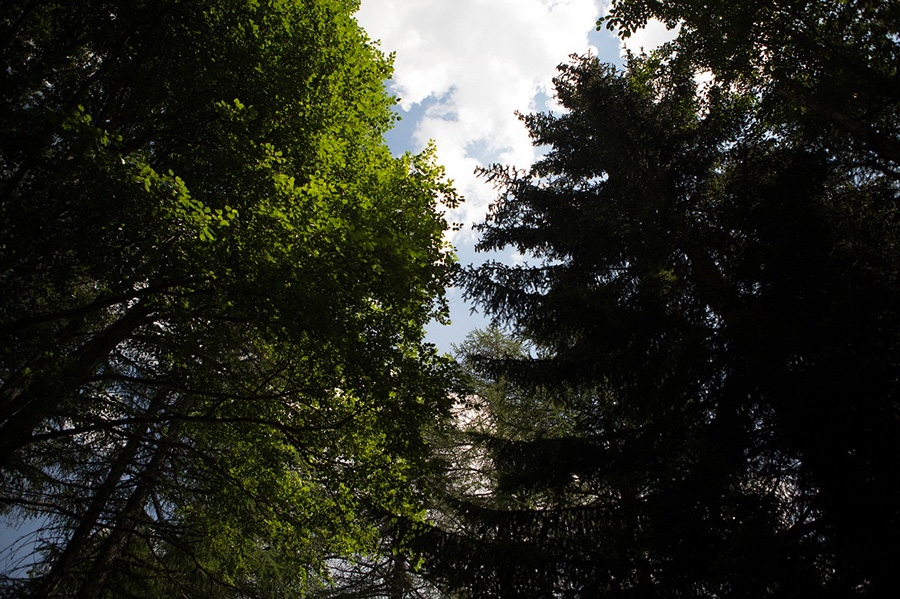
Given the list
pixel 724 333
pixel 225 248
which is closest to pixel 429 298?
pixel 225 248

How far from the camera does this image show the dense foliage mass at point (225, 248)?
4758 millimetres

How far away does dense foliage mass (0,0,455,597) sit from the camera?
4758mm

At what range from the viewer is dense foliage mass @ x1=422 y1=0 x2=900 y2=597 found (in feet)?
14.7

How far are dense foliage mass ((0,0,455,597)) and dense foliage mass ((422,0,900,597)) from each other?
2.09m

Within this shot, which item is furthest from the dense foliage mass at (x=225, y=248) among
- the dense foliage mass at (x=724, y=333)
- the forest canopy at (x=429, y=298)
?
the dense foliage mass at (x=724, y=333)

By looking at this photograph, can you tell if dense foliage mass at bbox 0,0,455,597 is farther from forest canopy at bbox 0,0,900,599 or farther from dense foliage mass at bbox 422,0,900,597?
dense foliage mass at bbox 422,0,900,597

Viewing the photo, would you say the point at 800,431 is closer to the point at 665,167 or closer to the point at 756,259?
the point at 756,259

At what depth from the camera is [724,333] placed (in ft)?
18.4

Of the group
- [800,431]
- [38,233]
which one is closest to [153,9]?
[38,233]

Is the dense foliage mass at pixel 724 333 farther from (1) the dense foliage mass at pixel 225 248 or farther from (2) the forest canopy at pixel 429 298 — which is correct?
(1) the dense foliage mass at pixel 225 248

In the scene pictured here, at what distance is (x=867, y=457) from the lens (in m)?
4.33

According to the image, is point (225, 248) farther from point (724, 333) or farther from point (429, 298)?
point (724, 333)

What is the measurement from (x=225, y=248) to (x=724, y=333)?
5669 millimetres

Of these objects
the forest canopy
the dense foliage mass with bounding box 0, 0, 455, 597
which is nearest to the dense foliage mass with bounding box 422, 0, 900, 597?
the forest canopy
